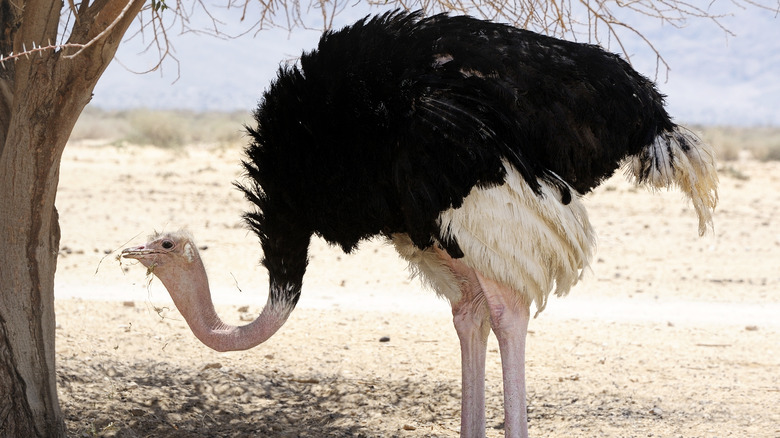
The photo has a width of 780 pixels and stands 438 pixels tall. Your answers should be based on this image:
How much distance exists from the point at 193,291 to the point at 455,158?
1369 mm

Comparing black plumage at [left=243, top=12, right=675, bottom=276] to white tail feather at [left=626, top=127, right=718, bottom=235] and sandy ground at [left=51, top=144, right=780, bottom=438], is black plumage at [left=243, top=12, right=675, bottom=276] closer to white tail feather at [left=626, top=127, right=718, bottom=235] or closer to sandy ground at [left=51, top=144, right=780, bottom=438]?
white tail feather at [left=626, top=127, right=718, bottom=235]

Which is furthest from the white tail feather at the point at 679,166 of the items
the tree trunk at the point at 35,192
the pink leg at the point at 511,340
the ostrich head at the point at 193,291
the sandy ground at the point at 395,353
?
the tree trunk at the point at 35,192

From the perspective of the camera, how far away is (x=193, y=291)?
4.22 metres

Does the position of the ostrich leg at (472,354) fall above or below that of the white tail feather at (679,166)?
below

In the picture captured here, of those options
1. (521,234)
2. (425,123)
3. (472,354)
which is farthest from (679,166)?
(472,354)

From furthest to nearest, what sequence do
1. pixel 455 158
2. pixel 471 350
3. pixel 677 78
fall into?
pixel 677 78
pixel 471 350
pixel 455 158

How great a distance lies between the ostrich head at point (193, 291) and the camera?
13.7ft

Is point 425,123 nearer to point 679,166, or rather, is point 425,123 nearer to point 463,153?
point 463,153

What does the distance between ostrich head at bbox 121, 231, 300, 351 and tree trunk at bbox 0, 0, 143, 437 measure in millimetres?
425

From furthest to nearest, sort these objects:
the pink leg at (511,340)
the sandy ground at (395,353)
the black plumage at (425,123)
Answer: the sandy ground at (395,353) → the pink leg at (511,340) → the black plumage at (425,123)

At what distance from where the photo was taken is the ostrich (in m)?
3.73

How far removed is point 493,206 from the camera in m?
3.74

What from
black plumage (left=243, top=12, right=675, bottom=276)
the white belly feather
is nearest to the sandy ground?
the white belly feather

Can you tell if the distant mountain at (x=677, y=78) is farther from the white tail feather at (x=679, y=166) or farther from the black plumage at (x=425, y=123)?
the white tail feather at (x=679, y=166)
